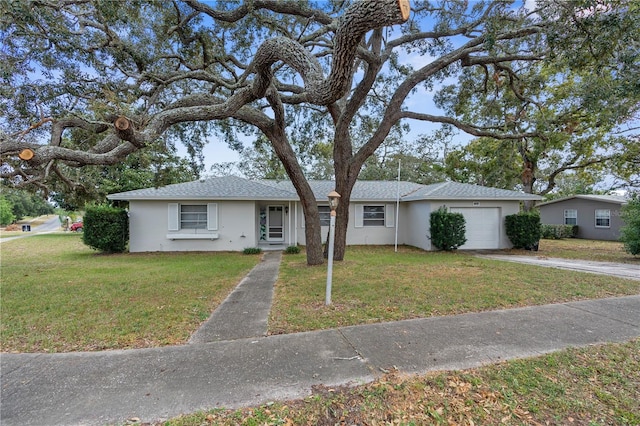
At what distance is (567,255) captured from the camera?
39.2 ft

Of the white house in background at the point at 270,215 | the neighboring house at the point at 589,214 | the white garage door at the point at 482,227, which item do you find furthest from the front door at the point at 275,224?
the neighboring house at the point at 589,214

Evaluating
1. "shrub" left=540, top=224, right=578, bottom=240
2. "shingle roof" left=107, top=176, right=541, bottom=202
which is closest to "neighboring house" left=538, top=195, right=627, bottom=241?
"shrub" left=540, top=224, right=578, bottom=240

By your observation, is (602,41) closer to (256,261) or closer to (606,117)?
(606,117)

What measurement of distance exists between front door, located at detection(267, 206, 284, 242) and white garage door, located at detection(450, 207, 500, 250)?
882 centimetres

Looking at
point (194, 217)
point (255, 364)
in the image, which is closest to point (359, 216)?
point (194, 217)

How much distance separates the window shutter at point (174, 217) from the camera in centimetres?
1296

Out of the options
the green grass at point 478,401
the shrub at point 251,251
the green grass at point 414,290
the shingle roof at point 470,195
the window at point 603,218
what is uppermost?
the shingle roof at point 470,195

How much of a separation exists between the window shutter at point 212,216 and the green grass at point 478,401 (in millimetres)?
11318

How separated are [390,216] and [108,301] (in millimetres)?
12692

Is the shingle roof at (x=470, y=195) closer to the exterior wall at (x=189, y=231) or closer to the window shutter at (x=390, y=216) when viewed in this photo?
the window shutter at (x=390, y=216)

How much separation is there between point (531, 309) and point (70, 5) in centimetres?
1173

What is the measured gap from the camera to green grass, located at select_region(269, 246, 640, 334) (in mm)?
4875

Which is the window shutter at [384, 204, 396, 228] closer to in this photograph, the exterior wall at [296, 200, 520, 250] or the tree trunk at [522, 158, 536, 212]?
the exterior wall at [296, 200, 520, 250]

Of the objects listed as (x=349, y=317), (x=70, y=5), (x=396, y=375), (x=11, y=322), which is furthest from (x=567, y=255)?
(x=70, y=5)
